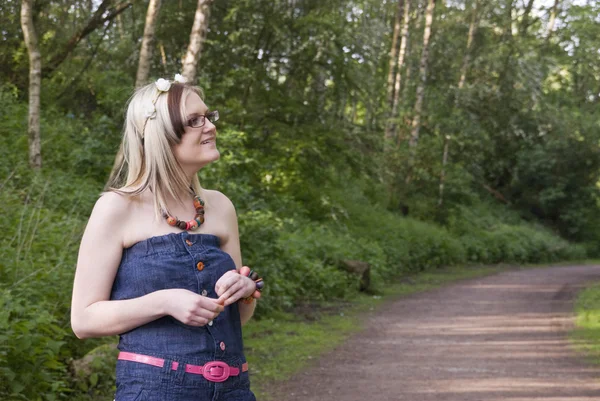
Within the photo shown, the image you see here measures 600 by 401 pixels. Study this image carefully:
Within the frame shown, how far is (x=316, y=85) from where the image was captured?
71.7ft

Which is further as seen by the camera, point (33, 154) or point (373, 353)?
point (33, 154)

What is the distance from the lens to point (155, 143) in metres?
2.71

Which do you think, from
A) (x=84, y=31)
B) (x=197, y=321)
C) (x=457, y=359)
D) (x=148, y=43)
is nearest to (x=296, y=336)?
(x=457, y=359)

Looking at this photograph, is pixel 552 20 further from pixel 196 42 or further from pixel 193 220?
pixel 193 220

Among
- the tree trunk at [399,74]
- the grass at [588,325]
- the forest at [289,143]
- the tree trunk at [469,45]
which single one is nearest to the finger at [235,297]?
the forest at [289,143]

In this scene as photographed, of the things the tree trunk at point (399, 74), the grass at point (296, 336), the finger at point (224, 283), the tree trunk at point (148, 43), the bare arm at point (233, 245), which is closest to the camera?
the finger at point (224, 283)

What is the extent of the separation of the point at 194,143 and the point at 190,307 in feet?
1.90

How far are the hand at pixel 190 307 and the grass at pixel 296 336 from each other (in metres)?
5.91

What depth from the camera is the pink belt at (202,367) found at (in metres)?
2.56

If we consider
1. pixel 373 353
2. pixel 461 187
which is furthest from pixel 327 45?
pixel 461 187

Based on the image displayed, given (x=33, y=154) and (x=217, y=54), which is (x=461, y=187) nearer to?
(x=217, y=54)

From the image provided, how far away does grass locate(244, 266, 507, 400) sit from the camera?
953 cm

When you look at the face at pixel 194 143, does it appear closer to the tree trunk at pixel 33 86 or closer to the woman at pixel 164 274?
the woman at pixel 164 274

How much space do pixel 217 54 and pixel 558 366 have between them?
40.0 feet
